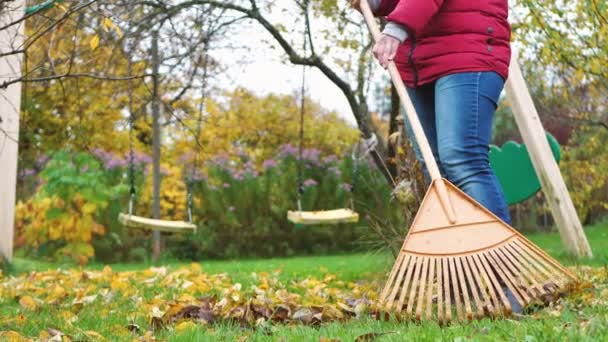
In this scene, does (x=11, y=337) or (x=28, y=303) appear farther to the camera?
(x=28, y=303)

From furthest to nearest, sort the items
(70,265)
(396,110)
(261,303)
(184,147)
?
1. (184,147)
2. (70,265)
3. (396,110)
4. (261,303)

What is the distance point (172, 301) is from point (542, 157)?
2640 millimetres

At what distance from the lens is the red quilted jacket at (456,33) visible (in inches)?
80.4

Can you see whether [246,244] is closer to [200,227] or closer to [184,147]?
[200,227]

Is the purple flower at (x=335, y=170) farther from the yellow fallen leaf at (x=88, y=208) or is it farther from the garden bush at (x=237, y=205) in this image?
the yellow fallen leaf at (x=88, y=208)

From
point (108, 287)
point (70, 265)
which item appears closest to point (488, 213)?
point (108, 287)

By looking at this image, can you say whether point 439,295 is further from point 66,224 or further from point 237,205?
point 237,205

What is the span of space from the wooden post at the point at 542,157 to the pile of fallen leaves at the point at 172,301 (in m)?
1.48

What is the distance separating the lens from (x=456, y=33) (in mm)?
2117

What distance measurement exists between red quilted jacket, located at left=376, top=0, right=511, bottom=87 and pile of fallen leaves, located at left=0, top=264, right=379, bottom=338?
2.90 feet

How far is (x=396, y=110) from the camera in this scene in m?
4.79

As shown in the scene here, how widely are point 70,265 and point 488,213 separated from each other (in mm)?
6212

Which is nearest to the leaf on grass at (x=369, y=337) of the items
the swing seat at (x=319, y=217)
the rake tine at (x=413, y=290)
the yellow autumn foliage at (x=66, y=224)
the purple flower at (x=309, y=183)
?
the rake tine at (x=413, y=290)

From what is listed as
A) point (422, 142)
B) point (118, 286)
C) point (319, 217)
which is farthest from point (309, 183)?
point (422, 142)
